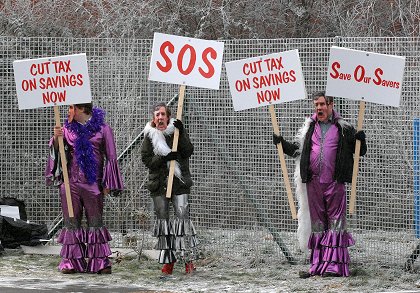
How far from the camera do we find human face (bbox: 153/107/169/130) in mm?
12562

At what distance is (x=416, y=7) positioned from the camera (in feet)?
58.4

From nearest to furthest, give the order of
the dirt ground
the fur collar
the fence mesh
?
the dirt ground → the fur collar → the fence mesh

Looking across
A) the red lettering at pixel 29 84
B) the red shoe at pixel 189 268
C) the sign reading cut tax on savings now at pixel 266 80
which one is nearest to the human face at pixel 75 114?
the red lettering at pixel 29 84

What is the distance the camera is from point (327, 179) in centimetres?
1221

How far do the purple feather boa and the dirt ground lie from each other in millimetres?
1044

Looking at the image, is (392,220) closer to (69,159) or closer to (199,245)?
(199,245)

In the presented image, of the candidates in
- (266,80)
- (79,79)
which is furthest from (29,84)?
(266,80)

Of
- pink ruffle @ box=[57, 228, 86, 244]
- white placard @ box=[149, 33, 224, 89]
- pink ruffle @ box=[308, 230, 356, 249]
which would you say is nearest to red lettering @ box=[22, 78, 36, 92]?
white placard @ box=[149, 33, 224, 89]

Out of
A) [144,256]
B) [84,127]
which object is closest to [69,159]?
[84,127]

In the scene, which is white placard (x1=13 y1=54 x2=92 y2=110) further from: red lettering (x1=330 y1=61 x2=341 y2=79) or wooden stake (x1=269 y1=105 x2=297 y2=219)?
red lettering (x1=330 y1=61 x2=341 y2=79)

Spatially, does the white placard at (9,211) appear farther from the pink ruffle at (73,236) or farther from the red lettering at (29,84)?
the red lettering at (29,84)

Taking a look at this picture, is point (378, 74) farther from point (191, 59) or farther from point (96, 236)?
point (96, 236)

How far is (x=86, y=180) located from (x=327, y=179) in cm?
242

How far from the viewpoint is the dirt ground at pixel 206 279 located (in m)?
11.8
